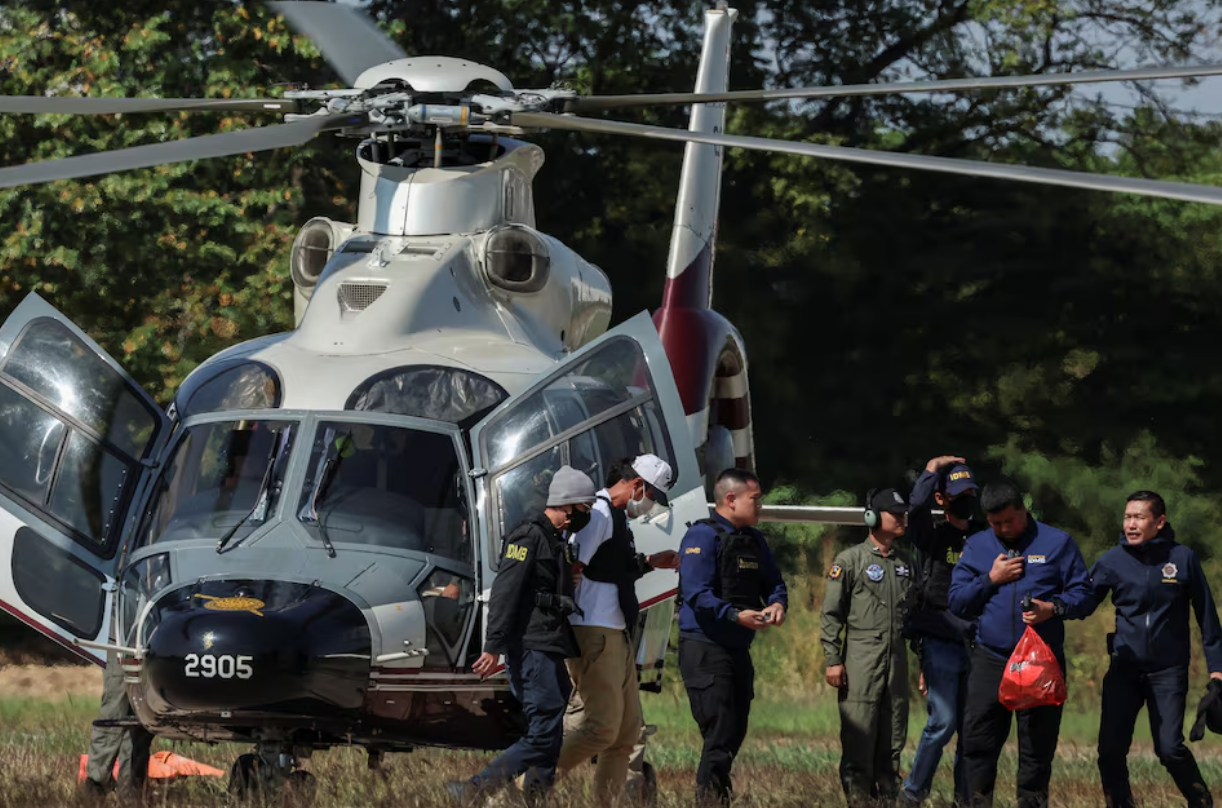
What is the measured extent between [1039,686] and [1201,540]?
1548 cm

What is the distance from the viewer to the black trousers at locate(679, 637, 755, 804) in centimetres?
849

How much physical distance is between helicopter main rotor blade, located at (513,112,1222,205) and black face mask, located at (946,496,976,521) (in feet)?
6.90

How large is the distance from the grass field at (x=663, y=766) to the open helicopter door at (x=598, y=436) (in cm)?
120

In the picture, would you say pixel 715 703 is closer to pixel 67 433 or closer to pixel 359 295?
pixel 359 295

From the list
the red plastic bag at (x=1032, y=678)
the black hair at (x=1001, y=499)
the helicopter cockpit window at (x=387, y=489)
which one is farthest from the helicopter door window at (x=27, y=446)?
the red plastic bag at (x=1032, y=678)

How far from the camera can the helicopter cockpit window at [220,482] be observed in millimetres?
8477

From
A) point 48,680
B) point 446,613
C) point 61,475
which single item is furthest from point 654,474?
point 48,680

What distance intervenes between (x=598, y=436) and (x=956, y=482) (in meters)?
1.76

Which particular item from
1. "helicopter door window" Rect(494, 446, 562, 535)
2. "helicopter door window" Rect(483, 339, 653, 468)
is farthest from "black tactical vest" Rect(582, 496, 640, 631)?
"helicopter door window" Rect(483, 339, 653, 468)

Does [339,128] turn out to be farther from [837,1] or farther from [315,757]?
[837,1]

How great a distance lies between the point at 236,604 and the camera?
25.7ft

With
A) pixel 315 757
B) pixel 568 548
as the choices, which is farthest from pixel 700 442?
pixel 568 548

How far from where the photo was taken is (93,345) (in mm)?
9039

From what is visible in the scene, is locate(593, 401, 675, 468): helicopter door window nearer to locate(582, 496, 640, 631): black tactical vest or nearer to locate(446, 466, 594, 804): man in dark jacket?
locate(582, 496, 640, 631): black tactical vest
